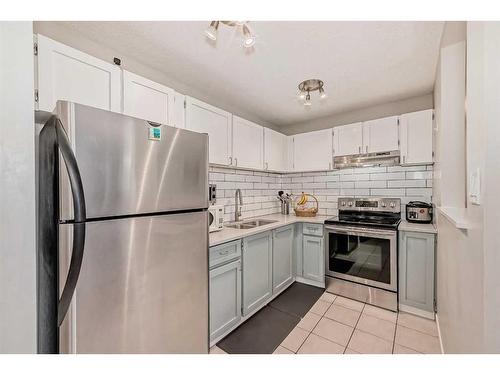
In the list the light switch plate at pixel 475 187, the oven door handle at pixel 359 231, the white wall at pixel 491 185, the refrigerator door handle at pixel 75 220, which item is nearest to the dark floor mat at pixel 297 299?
the oven door handle at pixel 359 231

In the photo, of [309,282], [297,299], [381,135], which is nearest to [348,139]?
[381,135]

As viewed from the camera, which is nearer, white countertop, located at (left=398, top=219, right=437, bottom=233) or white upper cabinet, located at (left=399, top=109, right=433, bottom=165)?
white countertop, located at (left=398, top=219, right=437, bottom=233)

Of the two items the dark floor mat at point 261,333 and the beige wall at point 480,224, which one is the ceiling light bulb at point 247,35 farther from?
the dark floor mat at point 261,333

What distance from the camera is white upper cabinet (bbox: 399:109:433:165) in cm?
226

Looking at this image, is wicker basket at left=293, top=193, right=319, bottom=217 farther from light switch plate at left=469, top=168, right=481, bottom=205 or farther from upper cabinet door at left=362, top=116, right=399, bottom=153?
light switch plate at left=469, top=168, right=481, bottom=205

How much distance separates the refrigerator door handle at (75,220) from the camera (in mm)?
783

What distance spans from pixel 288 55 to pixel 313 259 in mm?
2215

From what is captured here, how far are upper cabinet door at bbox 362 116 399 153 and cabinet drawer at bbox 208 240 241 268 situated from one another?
6.36 ft

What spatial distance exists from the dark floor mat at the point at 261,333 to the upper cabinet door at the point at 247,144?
155cm

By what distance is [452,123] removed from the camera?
1438 millimetres

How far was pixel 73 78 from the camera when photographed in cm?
122

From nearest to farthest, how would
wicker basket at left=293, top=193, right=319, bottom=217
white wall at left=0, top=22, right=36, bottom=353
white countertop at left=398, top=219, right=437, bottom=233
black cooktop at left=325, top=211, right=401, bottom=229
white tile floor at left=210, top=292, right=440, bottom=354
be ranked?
white wall at left=0, top=22, right=36, bottom=353
white tile floor at left=210, top=292, right=440, bottom=354
white countertop at left=398, top=219, right=437, bottom=233
black cooktop at left=325, top=211, right=401, bottom=229
wicker basket at left=293, top=193, right=319, bottom=217

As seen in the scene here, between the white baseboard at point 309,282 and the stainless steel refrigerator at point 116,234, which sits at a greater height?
the stainless steel refrigerator at point 116,234

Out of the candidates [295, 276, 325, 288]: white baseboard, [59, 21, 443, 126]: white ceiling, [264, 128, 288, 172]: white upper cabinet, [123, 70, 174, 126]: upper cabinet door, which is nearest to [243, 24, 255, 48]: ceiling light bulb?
[59, 21, 443, 126]: white ceiling
